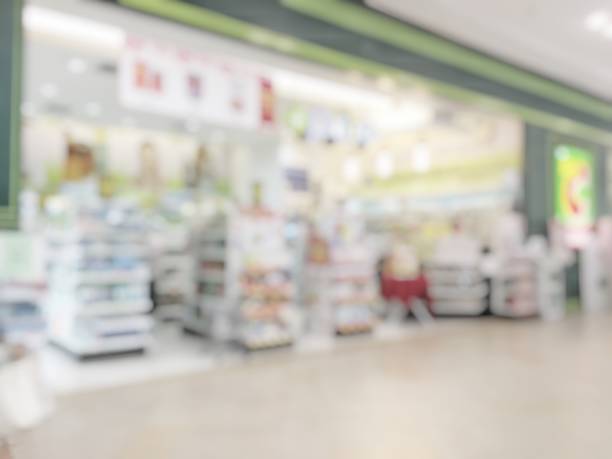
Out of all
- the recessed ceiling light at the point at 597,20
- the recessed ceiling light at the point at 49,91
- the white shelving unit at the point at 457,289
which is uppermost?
the recessed ceiling light at the point at 597,20

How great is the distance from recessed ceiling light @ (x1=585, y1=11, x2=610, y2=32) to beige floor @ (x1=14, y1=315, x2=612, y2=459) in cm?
406

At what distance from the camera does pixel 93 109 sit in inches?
380

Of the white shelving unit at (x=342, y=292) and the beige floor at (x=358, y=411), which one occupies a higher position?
the white shelving unit at (x=342, y=292)

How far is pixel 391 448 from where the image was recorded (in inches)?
131

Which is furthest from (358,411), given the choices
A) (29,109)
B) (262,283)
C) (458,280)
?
(29,109)

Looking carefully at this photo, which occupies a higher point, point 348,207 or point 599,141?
point 599,141

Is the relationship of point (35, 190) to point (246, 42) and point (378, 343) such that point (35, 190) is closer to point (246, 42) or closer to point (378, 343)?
point (246, 42)

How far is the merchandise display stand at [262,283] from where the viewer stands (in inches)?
244

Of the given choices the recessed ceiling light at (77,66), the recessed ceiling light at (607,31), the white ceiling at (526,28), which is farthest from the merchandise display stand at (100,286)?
the recessed ceiling light at (607,31)

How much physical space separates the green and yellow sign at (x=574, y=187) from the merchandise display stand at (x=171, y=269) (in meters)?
6.85

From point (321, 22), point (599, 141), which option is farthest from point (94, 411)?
point (599, 141)

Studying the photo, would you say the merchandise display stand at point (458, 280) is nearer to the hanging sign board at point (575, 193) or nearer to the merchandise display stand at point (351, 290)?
the hanging sign board at point (575, 193)

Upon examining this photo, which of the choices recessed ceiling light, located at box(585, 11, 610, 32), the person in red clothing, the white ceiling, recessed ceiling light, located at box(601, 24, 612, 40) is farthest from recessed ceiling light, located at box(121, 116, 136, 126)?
recessed ceiling light, located at box(601, 24, 612, 40)

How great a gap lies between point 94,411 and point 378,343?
3.82m
